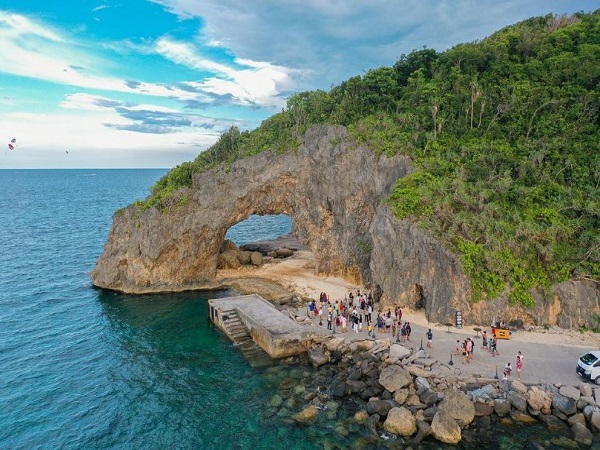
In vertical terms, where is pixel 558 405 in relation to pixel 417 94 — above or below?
below

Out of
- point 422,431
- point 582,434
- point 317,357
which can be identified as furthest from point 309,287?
point 582,434

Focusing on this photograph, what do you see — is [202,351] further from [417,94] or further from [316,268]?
[417,94]

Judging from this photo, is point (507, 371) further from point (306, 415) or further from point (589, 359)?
point (306, 415)

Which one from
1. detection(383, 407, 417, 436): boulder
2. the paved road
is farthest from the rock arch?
detection(383, 407, 417, 436): boulder

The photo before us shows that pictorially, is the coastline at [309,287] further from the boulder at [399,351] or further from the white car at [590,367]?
the boulder at [399,351]

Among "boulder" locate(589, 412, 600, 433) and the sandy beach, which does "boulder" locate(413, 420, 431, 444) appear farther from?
"boulder" locate(589, 412, 600, 433)

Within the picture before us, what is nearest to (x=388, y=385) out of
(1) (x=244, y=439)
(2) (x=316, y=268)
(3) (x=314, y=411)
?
(3) (x=314, y=411)
